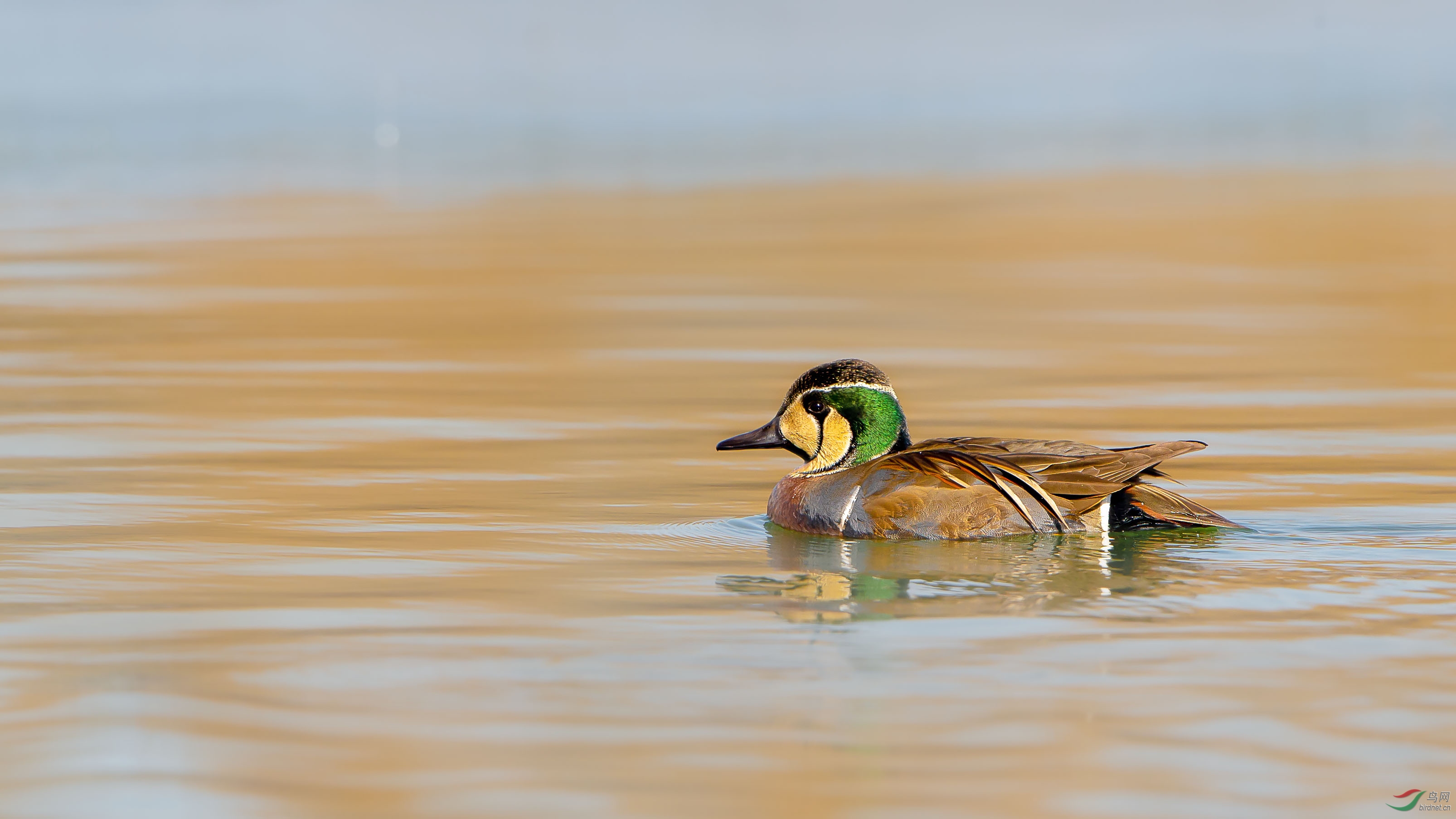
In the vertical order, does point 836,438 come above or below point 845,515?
above

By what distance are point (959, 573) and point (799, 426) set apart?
1.40 metres

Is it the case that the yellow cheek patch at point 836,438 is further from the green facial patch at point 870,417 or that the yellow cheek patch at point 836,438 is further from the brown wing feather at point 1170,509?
the brown wing feather at point 1170,509

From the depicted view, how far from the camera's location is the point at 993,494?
298 inches

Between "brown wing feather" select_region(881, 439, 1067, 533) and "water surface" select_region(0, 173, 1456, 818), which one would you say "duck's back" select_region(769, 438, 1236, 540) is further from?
"water surface" select_region(0, 173, 1456, 818)

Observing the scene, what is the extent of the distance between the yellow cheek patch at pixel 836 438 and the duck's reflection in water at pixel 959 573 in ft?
1.32

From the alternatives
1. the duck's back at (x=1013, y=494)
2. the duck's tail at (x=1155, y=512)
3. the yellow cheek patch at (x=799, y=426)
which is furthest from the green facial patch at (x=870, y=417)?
the duck's tail at (x=1155, y=512)

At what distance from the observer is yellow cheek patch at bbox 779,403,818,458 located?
823cm

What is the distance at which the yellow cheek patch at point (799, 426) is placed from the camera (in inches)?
324

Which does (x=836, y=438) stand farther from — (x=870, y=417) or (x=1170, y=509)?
(x=1170, y=509)

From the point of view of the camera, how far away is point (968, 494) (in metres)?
7.57

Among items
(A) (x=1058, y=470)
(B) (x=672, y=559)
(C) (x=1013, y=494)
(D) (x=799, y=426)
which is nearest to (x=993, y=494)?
(C) (x=1013, y=494)

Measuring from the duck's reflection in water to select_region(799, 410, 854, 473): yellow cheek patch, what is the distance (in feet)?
1.32

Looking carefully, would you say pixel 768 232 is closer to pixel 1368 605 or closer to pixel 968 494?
pixel 968 494

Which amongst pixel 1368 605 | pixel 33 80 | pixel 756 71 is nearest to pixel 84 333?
pixel 1368 605
